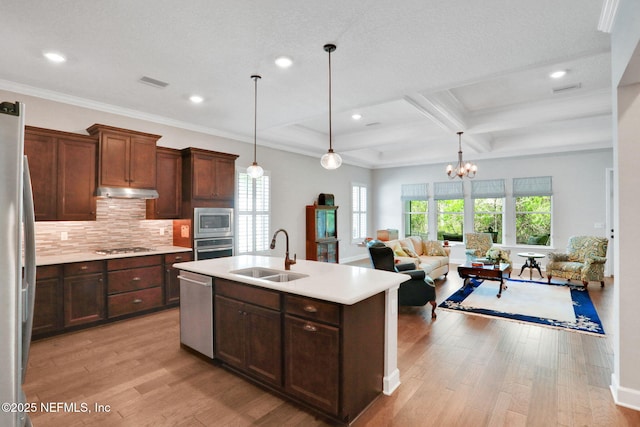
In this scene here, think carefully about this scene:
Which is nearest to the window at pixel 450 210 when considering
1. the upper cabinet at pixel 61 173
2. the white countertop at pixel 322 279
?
the white countertop at pixel 322 279

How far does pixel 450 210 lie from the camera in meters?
9.09

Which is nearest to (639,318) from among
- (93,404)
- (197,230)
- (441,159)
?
(93,404)

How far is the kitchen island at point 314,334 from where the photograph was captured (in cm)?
218

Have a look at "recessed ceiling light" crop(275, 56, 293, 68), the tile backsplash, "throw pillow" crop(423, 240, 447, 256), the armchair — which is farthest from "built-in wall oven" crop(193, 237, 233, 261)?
"throw pillow" crop(423, 240, 447, 256)

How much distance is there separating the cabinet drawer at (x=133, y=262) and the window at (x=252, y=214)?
1743 mm

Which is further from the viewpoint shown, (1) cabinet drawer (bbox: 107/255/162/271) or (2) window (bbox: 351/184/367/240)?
(2) window (bbox: 351/184/367/240)

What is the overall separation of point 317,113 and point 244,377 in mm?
3645

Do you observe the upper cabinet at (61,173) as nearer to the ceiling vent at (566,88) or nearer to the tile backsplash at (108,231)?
the tile backsplash at (108,231)

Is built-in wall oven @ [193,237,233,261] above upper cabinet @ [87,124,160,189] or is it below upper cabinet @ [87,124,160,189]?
below

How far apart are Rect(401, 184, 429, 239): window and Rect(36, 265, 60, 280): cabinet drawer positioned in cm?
822

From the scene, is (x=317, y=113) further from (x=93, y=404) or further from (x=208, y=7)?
(x=93, y=404)

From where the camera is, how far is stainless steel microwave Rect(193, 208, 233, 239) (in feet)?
16.4

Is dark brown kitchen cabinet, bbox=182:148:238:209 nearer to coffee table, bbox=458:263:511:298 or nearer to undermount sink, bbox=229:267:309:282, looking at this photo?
undermount sink, bbox=229:267:309:282

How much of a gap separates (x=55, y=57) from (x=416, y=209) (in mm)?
8660
